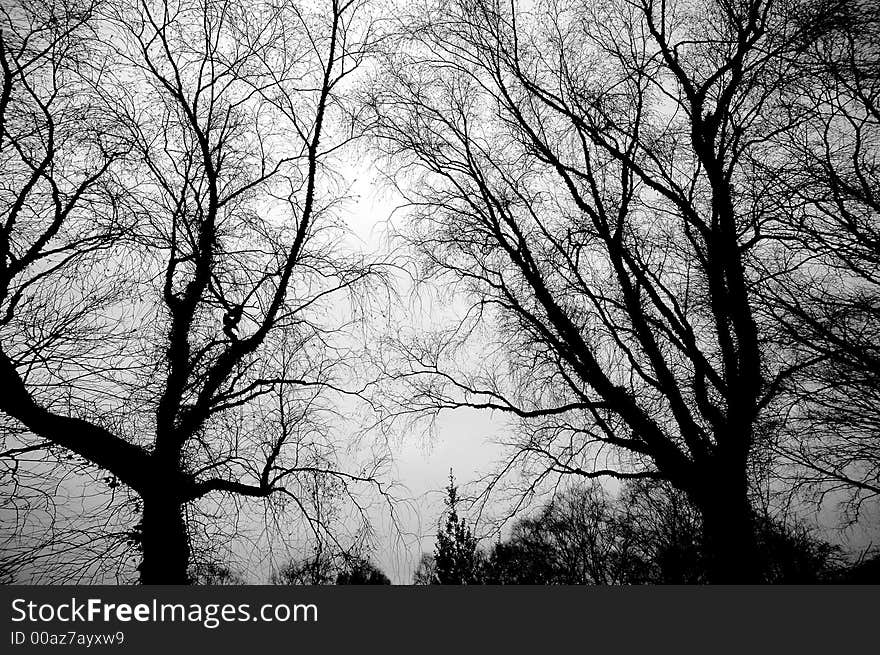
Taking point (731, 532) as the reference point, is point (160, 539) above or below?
above

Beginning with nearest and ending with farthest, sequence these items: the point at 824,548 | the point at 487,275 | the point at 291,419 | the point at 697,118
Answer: the point at 697,118, the point at 291,419, the point at 487,275, the point at 824,548

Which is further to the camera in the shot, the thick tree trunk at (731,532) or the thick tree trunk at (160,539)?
the thick tree trunk at (731,532)

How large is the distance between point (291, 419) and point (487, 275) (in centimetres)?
409

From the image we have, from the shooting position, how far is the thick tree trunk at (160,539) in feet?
17.6

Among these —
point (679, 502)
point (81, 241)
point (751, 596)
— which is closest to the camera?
point (751, 596)

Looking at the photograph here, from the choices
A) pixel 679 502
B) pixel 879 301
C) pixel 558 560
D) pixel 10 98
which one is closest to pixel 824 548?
pixel 679 502

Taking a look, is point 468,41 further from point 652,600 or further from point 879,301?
point 652,600

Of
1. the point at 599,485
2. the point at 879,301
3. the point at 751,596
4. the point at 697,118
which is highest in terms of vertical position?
the point at 697,118

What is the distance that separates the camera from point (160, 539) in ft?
17.7

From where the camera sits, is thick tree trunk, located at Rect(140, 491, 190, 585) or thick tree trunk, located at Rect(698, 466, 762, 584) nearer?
thick tree trunk, located at Rect(140, 491, 190, 585)

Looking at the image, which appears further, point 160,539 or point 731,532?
point 731,532

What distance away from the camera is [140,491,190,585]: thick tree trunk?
5379mm

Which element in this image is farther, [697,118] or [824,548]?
[824,548]

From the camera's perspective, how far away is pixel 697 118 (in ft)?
19.7
